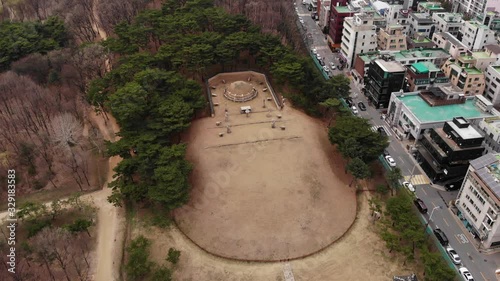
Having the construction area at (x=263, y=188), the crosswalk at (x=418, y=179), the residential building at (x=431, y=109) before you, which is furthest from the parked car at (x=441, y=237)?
the residential building at (x=431, y=109)

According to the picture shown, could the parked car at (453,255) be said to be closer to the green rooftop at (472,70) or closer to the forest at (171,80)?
the forest at (171,80)

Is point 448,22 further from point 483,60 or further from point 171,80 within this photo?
point 171,80

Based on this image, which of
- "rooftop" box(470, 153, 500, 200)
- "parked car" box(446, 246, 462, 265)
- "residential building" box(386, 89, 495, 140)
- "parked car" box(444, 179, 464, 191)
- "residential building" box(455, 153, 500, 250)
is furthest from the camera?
"residential building" box(386, 89, 495, 140)

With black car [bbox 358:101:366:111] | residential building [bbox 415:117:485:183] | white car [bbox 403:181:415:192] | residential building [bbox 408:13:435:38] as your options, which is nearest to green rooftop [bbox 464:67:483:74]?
black car [bbox 358:101:366:111]

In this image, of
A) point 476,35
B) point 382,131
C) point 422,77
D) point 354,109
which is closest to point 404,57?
point 422,77

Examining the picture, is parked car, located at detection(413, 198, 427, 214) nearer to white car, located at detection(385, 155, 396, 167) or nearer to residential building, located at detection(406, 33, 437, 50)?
white car, located at detection(385, 155, 396, 167)
